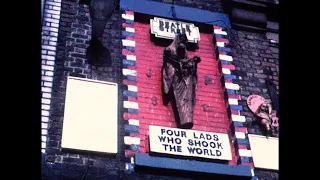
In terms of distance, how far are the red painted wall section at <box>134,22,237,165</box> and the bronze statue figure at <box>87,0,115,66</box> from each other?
1.84ft

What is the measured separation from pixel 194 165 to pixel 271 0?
3.76 meters

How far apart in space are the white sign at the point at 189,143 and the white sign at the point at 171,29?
5.82 ft

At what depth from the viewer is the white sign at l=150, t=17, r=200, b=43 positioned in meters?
7.11

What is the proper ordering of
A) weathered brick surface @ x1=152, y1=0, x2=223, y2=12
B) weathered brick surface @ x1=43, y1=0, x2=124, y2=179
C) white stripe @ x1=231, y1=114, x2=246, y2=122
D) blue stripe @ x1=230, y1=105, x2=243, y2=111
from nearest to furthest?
weathered brick surface @ x1=43, y1=0, x2=124, y2=179 → white stripe @ x1=231, y1=114, x2=246, y2=122 → blue stripe @ x1=230, y1=105, x2=243, y2=111 → weathered brick surface @ x1=152, y1=0, x2=223, y2=12

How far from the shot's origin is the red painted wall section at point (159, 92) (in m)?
6.31

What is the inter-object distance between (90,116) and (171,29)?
2.23 meters

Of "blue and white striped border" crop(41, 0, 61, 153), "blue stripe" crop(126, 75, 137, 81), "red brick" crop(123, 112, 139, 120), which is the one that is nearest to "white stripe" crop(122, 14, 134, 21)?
"blue and white striped border" crop(41, 0, 61, 153)

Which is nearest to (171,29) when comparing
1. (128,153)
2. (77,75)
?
(77,75)

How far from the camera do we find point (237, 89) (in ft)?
22.5

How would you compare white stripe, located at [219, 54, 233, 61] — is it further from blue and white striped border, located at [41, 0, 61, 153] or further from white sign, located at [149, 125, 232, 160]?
blue and white striped border, located at [41, 0, 61, 153]

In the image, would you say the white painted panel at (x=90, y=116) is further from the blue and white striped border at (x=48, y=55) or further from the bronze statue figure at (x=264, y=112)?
the bronze statue figure at (x=264, y=112)

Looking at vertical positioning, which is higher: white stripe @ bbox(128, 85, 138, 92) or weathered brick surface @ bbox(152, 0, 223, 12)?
weathered brick surface @ bbox(152, 0, 223, 12)

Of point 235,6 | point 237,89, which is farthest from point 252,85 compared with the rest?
point 235,6
